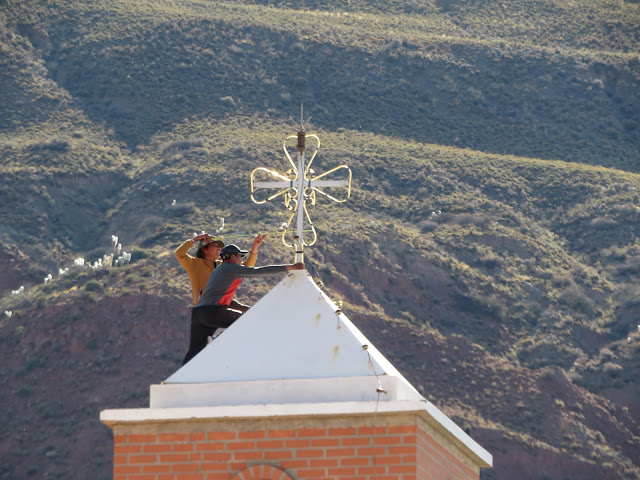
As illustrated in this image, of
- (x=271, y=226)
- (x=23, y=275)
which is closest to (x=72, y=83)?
(x=23, y=275)

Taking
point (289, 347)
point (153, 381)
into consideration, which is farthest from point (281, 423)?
point (153, 381)

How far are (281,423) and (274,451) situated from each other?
18cm

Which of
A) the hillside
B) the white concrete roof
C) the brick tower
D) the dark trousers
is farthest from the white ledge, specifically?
the hillside

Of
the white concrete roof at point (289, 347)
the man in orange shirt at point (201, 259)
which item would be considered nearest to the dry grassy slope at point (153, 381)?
the man in orange shirt at point (201, 259)

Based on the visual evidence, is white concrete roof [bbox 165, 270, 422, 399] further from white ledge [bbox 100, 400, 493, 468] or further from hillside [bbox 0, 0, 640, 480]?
hillside [bbox 0, 0, 640, 480]

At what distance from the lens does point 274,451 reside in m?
7.50

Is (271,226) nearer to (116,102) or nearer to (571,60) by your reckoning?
(116,102)

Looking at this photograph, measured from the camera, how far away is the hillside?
3556 cm

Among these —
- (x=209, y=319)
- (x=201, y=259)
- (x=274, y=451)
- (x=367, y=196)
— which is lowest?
(x=274, y=451)

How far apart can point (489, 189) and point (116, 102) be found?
57.9ft

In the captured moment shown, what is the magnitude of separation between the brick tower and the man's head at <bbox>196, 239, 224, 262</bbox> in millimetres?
1711

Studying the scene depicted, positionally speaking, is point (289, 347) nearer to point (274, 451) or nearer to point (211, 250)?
point (274, 451)

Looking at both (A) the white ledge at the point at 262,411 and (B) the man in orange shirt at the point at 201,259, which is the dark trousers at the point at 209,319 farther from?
(A) the white ledge at the point at 262,411

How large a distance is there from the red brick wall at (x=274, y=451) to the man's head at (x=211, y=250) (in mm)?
2155
